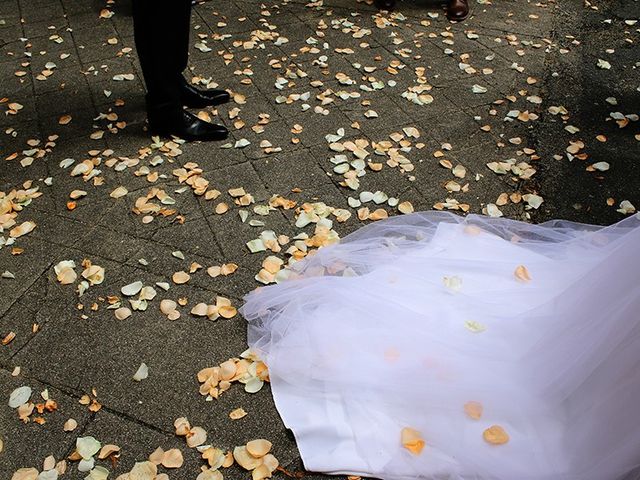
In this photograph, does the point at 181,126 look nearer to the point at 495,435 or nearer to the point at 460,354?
the point at 460,354

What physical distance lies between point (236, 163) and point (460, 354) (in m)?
1.95

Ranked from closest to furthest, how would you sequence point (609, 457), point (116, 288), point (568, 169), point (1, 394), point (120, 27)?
point (609, 457), point (1, 394), point (116, 288), point (568, 169), point (120, 27)

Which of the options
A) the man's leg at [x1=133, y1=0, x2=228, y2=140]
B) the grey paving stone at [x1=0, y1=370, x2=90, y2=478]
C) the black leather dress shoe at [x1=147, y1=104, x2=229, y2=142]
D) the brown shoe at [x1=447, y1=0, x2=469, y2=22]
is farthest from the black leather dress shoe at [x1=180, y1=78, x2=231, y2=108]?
the brown shoe at [x1=447, y1=0, x2=469, y2=22]

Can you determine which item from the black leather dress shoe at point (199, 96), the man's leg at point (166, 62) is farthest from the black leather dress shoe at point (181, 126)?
the black leather dress shoe at point (199, 96)

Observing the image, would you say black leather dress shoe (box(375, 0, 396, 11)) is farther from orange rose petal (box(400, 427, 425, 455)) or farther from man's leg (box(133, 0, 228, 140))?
orange rose petal (box(400, 427, 425, 455))

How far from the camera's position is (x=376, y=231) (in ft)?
8.55

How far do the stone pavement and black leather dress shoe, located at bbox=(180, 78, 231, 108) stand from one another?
0.08m

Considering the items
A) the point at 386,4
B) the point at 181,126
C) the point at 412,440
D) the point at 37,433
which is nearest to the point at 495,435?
the point at 412,440

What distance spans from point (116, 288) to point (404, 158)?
189cm

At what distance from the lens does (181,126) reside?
3408mm

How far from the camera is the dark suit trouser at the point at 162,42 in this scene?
2865mm

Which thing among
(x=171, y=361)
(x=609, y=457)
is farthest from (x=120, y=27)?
(x=609, y=457)

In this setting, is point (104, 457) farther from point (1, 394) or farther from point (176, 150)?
point (176, 150)

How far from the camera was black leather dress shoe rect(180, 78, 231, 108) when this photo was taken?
3.68 metres
